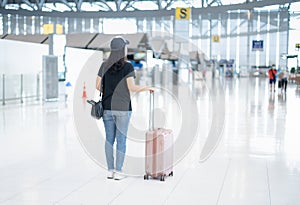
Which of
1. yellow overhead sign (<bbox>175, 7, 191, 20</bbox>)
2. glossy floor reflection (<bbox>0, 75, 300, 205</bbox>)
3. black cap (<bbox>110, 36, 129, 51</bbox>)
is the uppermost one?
yellow overhead sign (<bbox>175, 7, 191, 20</bbox>)

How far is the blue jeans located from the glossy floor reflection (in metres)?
0.36

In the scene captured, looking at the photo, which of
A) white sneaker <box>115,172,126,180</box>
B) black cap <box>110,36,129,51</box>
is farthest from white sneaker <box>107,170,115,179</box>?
black cap <box>110,36,129,51</box>

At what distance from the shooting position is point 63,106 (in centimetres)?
1670

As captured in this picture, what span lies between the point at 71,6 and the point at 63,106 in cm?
3395

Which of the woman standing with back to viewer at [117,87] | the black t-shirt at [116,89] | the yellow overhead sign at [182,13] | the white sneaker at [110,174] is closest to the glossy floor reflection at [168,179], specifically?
the white sneaker at [110,174]

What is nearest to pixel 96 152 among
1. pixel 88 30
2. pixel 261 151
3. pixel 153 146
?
pixel 153 146

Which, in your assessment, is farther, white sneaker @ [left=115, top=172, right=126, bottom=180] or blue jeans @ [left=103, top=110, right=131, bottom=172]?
white sneaker @ [left=115, top=172, right=126, bottom=180]

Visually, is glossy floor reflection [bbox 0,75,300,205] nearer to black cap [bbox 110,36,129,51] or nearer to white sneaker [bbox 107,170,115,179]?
white sneaker [bbox 107,170,115,179]

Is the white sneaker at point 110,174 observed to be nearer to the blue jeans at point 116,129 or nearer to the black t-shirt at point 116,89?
the blue jeans at point 116,129

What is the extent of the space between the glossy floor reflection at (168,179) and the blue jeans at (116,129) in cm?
36

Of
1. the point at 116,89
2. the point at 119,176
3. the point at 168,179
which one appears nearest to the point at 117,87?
the point at 116,89

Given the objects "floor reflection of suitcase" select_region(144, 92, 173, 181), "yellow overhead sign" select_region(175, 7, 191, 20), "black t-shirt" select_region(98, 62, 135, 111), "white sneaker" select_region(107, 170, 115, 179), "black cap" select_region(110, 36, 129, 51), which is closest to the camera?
"black cap" select_region(110, 36, 129, 51)

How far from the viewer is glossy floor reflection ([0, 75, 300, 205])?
5176 mm

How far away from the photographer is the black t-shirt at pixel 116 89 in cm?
579
